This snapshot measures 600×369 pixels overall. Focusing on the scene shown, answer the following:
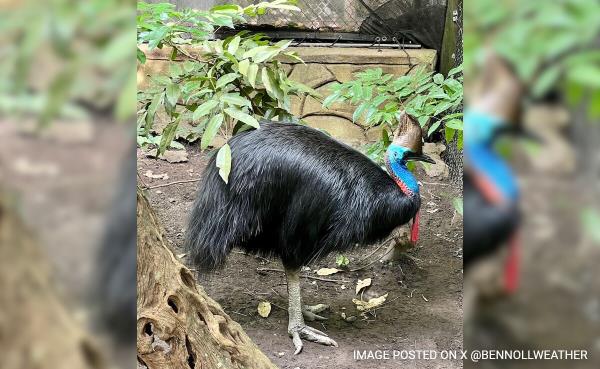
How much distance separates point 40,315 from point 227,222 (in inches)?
71.3

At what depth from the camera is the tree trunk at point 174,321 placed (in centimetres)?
166

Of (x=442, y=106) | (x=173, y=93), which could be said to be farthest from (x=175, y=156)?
(x=442, y=106)

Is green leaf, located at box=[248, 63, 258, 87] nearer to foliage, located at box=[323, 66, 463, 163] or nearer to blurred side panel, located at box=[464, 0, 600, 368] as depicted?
foliage, located at box=[323, 66, 463, 163]

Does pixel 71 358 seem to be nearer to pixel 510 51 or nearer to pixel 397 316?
pixel 510 51

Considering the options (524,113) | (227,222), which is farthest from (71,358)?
(227,222)

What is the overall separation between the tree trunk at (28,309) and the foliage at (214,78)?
1.60 m

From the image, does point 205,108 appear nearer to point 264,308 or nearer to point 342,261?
point 264,308

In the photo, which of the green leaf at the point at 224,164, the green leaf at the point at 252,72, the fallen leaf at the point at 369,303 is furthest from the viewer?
the fallen leaf at the point at 369,303

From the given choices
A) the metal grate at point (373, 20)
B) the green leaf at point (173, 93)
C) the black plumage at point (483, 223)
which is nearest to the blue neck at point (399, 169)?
the green leaf at point (173, 93)

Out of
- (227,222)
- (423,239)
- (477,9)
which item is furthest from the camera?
(423,239)

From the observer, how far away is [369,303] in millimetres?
2834

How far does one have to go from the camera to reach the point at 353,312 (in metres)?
2.76

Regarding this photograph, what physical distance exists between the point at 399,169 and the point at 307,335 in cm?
71

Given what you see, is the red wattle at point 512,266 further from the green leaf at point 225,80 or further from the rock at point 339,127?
the rock at point 339,127
